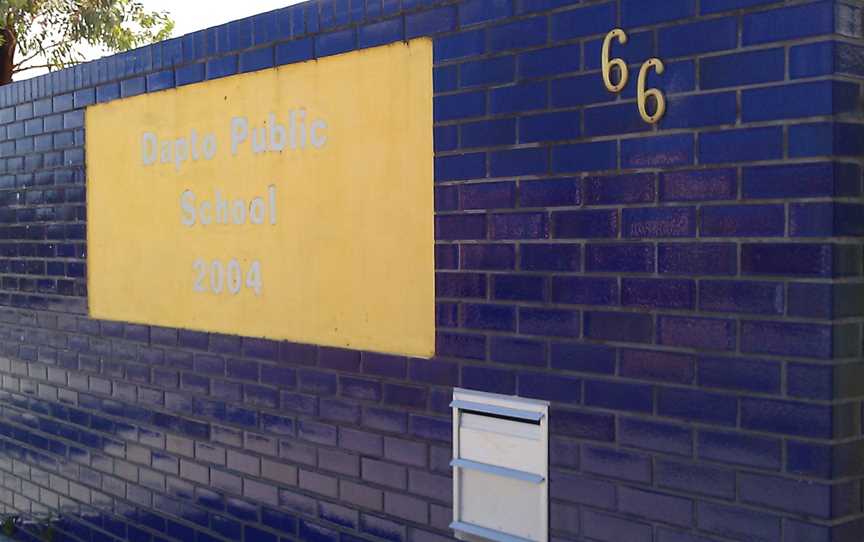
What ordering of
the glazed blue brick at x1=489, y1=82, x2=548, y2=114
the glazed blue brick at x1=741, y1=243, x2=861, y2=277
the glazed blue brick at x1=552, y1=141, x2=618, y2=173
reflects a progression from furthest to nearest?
the glazed blue brick at x1=489, y1=82, x2=548, y2=114 → the glazed blue brick at x1=552, y1=141, x2=618, y2=173 → the glazed blue brick at x1=741, y1=243, x2=861, y2=277

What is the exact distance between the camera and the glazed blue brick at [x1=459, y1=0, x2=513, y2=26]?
3855mm

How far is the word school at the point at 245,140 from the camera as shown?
15.6ft

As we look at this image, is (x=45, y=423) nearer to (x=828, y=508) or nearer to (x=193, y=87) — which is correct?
(x=193, y=87)

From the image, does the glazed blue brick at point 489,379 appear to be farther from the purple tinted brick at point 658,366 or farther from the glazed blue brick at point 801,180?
the glazed blue brick at point 801,180

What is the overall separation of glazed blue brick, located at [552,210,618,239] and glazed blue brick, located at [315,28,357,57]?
→ 1.44 meters

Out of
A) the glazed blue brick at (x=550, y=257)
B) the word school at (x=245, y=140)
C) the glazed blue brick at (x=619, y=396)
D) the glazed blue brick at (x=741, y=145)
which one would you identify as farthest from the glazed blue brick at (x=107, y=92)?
the glazed blue brick at (x=741, y=145)

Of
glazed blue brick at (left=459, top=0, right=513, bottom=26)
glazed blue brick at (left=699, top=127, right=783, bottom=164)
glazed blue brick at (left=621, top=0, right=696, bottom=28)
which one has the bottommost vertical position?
glazed blue brick at (left=699, top=127, right=783, bottom=164)

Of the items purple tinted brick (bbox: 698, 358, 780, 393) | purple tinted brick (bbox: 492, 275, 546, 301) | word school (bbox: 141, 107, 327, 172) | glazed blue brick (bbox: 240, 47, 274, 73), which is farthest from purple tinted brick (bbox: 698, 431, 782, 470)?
glazed blue brick (bbox: 240, 47, 274, 73)

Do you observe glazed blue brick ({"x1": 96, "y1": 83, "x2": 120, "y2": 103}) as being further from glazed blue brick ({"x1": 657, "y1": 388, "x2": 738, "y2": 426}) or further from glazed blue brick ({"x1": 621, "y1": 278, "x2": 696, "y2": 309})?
glazed blue brick ({"x1": 657, "y1": 388, "x2": 738, "y2": 426})

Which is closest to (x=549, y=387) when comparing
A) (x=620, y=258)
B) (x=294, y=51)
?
(x=620, y=258)

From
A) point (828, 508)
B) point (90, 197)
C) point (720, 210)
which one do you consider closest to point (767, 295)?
point (720, 210)

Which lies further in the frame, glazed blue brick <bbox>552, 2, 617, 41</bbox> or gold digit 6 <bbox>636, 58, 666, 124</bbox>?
glazed blue brick <bbox>552, 2, 617, 41</bbox>

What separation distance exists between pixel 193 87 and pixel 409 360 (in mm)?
2118

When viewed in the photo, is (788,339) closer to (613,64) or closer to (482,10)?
(613,64)
